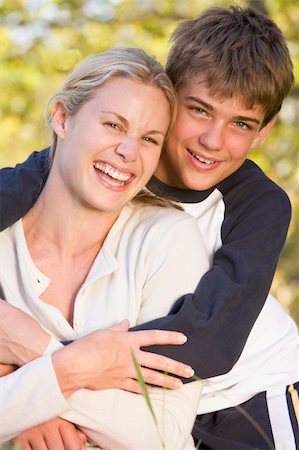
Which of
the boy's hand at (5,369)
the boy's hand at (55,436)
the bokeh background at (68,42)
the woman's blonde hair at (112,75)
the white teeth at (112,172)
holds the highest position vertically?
the bokeh background at (68,42)

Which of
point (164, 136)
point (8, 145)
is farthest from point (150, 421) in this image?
point (8, 145)

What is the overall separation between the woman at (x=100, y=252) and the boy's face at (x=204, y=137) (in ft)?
0.75

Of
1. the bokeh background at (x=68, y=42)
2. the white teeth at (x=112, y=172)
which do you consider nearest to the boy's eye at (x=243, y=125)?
the white teeth at (x=112, y=172)

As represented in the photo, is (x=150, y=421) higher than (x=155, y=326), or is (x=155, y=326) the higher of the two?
(x=155, y=326)

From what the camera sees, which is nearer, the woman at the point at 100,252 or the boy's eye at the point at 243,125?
the woman at the point at 100,252

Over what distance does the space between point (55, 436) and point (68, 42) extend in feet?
23.0

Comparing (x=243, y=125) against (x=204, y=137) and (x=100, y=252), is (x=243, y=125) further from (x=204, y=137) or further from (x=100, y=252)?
(x=100, y=252)

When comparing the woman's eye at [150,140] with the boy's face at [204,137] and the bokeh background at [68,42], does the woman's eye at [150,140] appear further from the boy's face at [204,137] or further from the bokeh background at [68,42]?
the bokeh background at [68,42]

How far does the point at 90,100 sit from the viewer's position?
302 cm

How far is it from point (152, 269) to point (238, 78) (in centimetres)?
81

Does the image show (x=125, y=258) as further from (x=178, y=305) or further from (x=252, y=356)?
(x=252, y=356)

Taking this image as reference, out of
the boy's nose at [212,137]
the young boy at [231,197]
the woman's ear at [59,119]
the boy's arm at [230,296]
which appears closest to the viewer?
the boy's arm at [230,296]

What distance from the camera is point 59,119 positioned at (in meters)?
3.13

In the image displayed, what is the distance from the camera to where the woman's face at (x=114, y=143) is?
295cm
